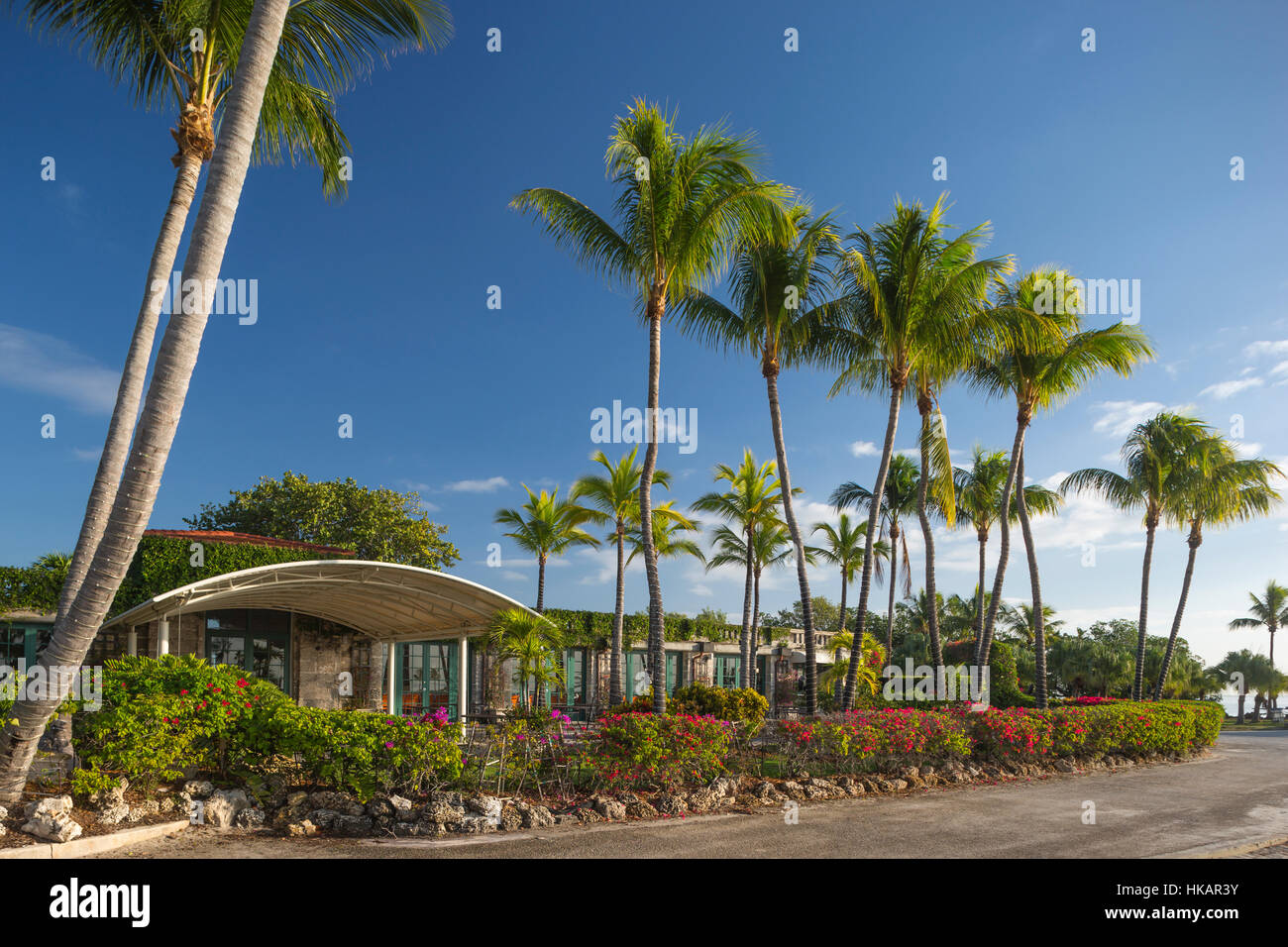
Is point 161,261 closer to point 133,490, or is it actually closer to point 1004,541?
point 133,490

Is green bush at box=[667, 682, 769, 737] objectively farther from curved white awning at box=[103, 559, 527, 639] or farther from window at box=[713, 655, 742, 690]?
window at box=[713, 655, 742, 690]

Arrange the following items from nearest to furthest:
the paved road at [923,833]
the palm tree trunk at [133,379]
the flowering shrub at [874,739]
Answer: the paved road at [923,833], the palm tree trunk at [133,379], the flowering shrub at [874,739]

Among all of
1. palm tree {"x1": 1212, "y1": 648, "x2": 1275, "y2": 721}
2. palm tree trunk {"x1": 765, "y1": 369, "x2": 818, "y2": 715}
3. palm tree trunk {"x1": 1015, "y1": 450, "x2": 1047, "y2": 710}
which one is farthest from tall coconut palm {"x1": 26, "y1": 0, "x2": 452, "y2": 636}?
palm tree {"x1": 1212, "y1": 648, "x2": 1275, "y2": 721}

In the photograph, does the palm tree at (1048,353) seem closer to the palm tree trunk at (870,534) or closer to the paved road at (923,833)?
Result: the palm tree trunk at (870,534)

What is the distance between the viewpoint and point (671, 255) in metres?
14.8

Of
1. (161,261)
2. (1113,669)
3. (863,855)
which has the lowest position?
(1113,669)

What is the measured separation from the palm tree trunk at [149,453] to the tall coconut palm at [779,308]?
32.9 feet

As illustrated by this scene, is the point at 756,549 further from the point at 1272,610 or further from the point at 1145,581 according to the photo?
the point at 1272,610

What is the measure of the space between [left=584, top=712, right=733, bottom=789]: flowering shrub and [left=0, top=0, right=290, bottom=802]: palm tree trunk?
18.1 feet

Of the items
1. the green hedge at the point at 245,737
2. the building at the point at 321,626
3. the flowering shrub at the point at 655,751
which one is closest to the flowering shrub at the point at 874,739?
the flowering shrub at the point at 655,751

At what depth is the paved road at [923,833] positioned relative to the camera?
8344mm

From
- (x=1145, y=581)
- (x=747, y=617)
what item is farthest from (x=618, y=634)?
(x=1145, y=581)
